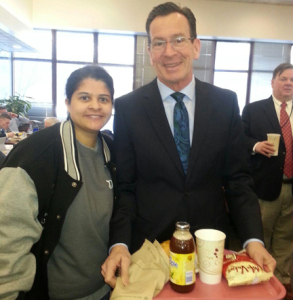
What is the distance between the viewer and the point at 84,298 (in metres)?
1.33

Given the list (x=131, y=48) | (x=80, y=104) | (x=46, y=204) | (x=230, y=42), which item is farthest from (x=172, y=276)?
(x=230, y=42)

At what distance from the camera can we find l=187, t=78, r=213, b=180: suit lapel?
1224 millimetres

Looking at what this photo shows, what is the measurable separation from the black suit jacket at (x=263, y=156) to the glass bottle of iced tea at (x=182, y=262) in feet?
6.38

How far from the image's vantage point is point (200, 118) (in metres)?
1.28

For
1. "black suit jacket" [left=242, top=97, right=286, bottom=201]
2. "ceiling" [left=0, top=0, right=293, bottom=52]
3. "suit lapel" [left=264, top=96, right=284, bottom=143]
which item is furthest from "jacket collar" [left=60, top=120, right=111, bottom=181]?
"ceiling" [left=0, top=0, right=293, bottom=52]

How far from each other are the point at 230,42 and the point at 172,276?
27.7 feet

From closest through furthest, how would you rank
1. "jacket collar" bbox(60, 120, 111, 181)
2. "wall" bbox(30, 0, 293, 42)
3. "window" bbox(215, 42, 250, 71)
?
"jacket collar" bbox(60, 120, 111, 181)
"wall" bbox(30, 0, 293, 42)
"window" bbox(215, 42, 250, 71)

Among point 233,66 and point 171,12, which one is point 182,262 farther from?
point 233,66

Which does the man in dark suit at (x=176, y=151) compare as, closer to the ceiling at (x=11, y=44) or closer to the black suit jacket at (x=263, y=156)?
the black suit jacket at (x=263, y=156)

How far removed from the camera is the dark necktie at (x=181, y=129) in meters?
1.25

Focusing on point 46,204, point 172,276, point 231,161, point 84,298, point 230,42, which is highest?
point 230,42

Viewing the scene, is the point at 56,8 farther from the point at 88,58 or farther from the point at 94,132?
the point at 94,132

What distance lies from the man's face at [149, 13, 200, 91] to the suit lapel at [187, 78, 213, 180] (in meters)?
0.09

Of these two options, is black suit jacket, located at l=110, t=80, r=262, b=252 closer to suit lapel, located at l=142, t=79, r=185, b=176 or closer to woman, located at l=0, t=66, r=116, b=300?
suit lapel, located at l=142, t=79, r=185, b=176
